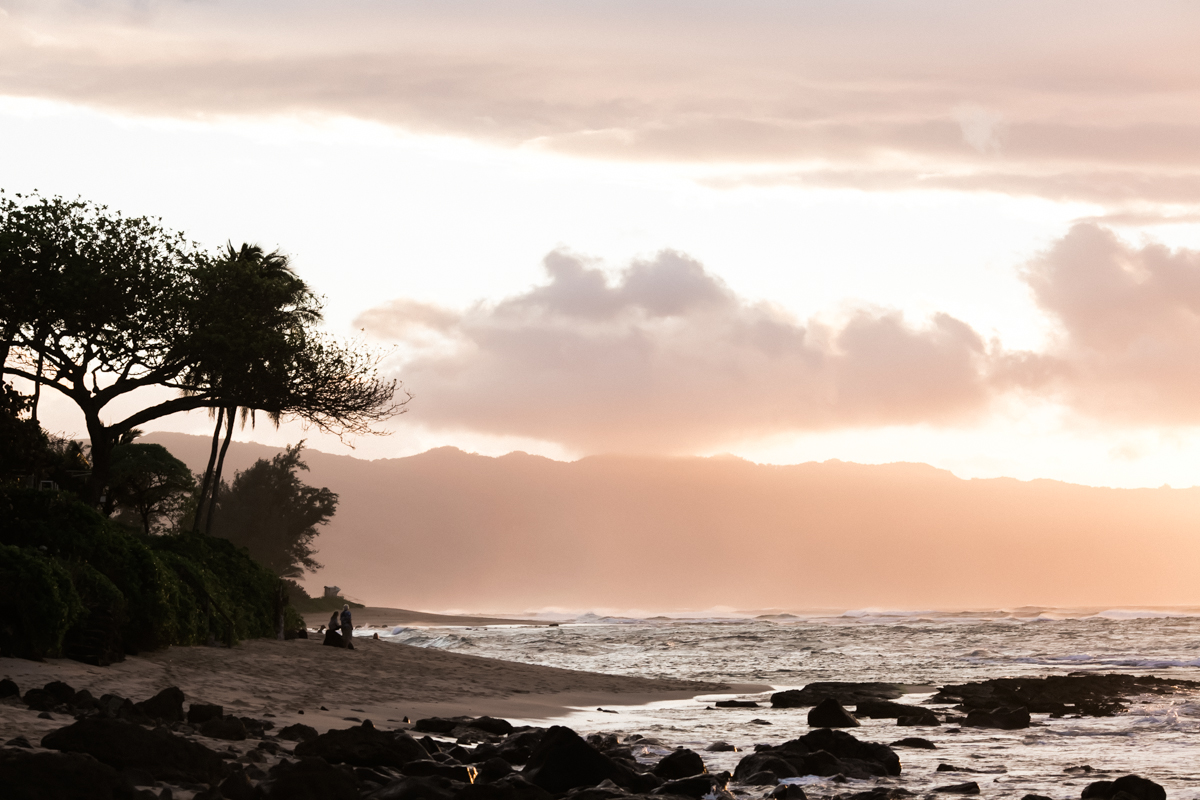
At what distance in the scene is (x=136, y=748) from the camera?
1066cm

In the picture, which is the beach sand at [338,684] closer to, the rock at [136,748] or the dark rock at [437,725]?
the dark rock at [437,725]

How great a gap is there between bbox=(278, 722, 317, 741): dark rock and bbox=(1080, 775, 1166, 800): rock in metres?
10.00

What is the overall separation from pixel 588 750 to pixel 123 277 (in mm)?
27327

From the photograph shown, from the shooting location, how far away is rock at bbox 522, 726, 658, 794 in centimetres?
1256

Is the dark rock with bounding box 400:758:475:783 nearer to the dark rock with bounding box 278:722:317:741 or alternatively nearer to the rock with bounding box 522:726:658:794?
the rock with bounding box 522:726:658:794

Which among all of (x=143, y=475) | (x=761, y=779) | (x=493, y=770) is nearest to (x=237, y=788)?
(x=493, y=770)

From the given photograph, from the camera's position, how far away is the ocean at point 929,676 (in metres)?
15.6

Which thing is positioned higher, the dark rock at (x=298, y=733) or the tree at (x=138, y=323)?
the tree at (x=138, y=323)

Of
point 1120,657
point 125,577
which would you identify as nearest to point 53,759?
point 125,577

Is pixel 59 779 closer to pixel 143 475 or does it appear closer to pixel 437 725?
pixel 437 725

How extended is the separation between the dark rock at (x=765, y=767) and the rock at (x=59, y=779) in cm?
818

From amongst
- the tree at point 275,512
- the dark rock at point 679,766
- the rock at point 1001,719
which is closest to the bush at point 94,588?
the dark rock at point 679,766

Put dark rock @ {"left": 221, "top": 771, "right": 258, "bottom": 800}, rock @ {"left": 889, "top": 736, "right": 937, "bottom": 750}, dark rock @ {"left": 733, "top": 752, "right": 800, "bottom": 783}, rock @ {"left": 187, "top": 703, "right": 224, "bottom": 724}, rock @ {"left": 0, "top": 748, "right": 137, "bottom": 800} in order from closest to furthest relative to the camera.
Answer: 1. rock @ {"left": 0, "top": 748, "right": 137, "bottom": 800}
2. dark rock @ {"left": 221, "top": 771, "right": 258, "bottom": 800}
3. dark rock @ {"left": 733, "top": 752, "right": 800, "bottom": 783}
4. rock @ {"left": 187, "top": 703, "right": 224, "bottom": 724}
5. rock @ {"left": 889, "top": 736, "right": 937, "bottom": 750}

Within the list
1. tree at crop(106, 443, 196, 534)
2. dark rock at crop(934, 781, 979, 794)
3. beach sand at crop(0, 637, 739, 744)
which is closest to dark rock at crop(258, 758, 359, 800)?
beach sand at crop(0, 637, 739, 744)
